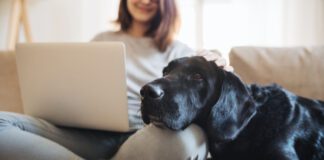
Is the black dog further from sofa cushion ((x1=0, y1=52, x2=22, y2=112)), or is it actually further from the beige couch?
sofa cushion ((x1=0, y1=52, x2=22, y2=112))

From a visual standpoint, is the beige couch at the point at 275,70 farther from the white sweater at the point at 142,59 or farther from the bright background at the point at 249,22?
the bright background at the point at 249,22

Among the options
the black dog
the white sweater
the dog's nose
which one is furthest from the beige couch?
the dog's nose

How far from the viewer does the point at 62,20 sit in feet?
8.53

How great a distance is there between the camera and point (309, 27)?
2254 millimetres

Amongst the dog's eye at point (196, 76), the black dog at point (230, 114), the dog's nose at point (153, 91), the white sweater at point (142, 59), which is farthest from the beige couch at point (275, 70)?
the dog's nose at point (153, 91)

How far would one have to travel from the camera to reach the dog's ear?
0.91 metres

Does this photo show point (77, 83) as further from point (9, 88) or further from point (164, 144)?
point (9, 88)

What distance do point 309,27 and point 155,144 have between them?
5.83 ft

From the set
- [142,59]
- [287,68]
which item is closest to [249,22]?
[287,68]

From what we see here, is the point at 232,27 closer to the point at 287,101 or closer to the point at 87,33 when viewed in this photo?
the point at 87,33

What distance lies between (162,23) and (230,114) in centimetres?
78

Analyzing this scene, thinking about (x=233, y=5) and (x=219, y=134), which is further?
(x=233, y=5)

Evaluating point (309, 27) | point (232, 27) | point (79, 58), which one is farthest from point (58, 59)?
point (309, 27)

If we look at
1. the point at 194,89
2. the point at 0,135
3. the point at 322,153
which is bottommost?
the point at 322,153
